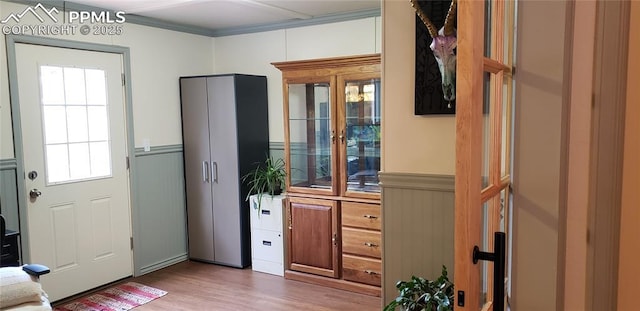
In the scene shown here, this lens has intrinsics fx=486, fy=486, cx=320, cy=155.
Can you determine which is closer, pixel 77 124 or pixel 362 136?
pixel 77 124

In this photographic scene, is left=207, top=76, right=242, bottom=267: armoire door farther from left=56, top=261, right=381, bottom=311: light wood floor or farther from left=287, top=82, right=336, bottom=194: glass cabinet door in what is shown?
left=287, top=82, right=336, bottom=194: glass cabinet door

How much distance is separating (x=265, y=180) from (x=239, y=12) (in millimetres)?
1478

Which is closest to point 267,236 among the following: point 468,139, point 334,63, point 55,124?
point 334,63

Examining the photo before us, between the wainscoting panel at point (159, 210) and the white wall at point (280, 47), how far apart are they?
991 millimetres

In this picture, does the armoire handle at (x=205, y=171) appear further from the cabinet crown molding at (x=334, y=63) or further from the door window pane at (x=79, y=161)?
the cabinet crown molding at (x=334, y=63)

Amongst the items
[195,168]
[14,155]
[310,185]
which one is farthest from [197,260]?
[14,155]

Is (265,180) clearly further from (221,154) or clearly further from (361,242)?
(361,242)

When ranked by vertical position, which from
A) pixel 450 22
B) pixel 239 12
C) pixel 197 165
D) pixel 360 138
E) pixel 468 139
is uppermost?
pixel 239 12

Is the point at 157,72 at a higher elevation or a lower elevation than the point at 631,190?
higher

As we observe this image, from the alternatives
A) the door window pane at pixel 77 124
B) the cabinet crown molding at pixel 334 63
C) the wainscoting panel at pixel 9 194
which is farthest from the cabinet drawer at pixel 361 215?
the wainscoting panel at pixel 9 194

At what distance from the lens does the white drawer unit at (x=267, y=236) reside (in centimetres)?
424

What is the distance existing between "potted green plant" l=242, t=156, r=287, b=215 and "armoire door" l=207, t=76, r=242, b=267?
15 centimetres

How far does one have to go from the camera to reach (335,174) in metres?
3.93

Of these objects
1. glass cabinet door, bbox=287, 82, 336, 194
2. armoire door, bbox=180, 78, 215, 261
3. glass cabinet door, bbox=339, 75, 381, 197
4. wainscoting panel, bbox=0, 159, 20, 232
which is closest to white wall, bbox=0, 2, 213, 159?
armoire door, bbox=180, 78, 215, 261
